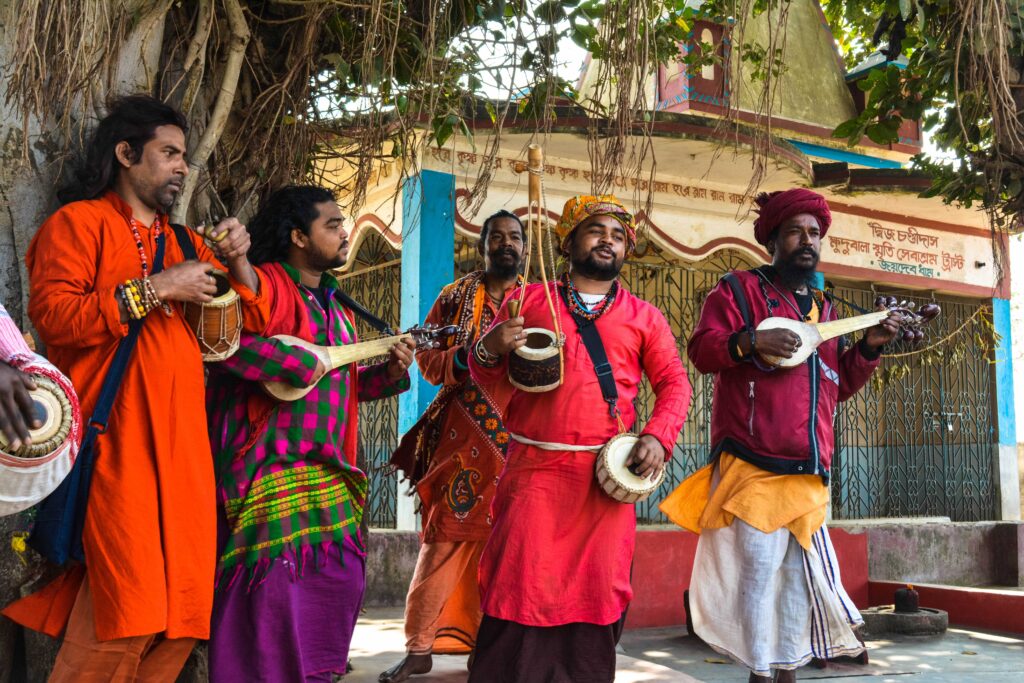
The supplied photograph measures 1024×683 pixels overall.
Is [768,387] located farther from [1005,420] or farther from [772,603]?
[1005,420]

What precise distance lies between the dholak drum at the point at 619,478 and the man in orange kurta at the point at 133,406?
51.2 inches

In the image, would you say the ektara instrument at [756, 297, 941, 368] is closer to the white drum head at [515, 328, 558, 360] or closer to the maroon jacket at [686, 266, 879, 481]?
the maroon jacket at [686, 266, 879, 481]

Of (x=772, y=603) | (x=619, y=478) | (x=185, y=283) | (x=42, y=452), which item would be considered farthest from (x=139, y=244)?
(x=772, y=603)

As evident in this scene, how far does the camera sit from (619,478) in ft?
11.8

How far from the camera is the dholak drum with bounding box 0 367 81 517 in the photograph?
2.42 meters

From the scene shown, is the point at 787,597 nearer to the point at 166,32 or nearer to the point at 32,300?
the point at 32,300

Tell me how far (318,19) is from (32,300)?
2025mm

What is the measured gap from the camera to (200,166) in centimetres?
404

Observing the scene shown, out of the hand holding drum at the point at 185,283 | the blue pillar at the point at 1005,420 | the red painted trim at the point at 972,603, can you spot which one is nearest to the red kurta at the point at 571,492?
the hand holding drum at the point at 185,283

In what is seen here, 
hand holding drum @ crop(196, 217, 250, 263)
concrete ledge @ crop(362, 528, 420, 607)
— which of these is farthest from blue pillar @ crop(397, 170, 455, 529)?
hand holding drum @ crop(196, 217, 250, 263)

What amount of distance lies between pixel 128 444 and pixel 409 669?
6.15 ft

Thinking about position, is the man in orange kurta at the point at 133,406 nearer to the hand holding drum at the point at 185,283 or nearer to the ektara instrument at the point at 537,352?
the hand holding drum at the point at 185,283

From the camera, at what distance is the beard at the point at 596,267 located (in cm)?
396

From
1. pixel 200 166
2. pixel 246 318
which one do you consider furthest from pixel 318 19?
pixel 246 318
